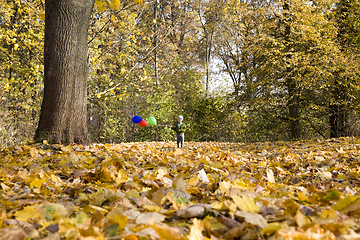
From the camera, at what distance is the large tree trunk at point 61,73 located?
3961 millimetres

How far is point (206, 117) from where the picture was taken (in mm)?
11703

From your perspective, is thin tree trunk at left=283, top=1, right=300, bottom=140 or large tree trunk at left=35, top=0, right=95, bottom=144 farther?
thin tree trunk at left=283, top=1, right=300, bottom=140

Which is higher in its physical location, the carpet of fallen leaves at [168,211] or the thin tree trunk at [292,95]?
the thin tree trunk at [292,95]

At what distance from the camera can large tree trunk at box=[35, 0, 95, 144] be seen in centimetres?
396

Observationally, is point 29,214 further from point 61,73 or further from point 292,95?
point 292,95

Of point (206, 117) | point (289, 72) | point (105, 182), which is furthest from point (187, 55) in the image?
point (105, 182)

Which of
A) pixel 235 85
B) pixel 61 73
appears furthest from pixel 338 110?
pixel 61 73

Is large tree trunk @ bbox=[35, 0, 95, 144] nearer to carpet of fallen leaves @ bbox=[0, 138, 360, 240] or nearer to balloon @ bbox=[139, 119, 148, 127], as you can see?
carpet of fallen leaves @ bbox=[0, 138, 360, 240]

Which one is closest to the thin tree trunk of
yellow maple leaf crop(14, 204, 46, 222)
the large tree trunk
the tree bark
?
the tree bark

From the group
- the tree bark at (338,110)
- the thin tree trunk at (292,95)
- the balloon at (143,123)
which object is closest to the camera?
the tree bark at (338,110)

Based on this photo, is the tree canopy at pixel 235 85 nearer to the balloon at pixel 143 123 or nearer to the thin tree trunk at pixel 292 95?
the thin tree trunk at pixel 292 95

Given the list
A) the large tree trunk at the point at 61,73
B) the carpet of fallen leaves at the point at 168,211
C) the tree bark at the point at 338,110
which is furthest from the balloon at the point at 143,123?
the carpet of fallen leaves at the point at 168,211

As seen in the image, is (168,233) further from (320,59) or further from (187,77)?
(187,77)

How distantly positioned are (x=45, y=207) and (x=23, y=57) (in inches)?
465
